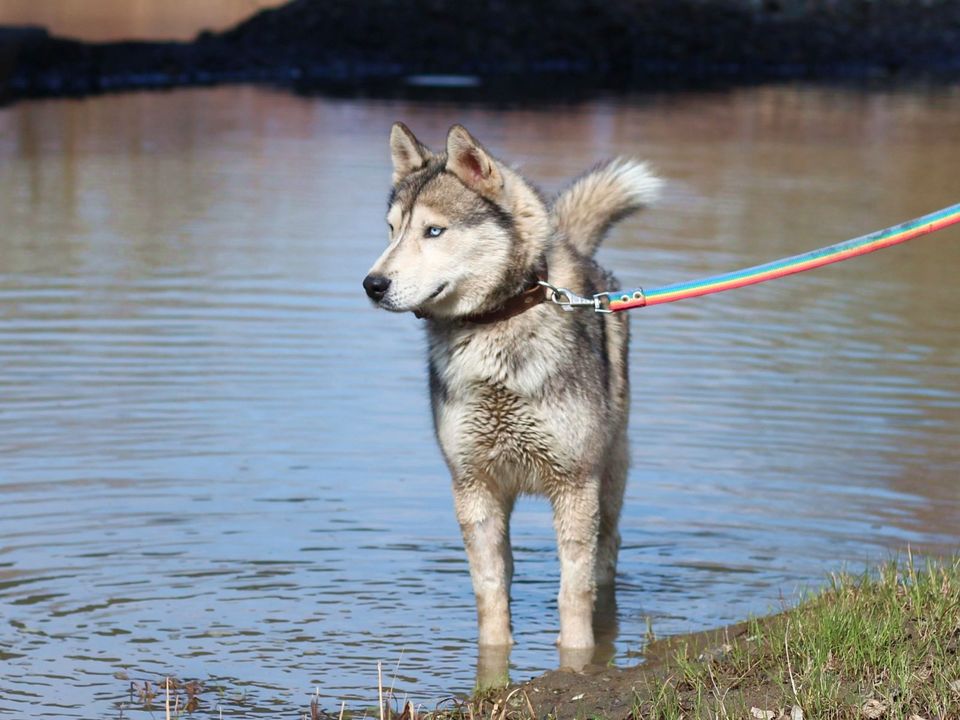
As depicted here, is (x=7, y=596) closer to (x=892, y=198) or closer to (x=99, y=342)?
(x=99, y=342)

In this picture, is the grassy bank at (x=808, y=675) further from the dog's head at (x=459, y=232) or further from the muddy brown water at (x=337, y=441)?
the dog's head at (x=459, y=232)

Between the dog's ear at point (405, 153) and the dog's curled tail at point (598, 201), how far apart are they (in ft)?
3.18

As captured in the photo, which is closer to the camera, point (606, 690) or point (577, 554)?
point (606, 690)

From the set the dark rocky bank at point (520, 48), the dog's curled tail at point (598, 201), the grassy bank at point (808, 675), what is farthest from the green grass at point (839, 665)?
the dark rocky bank at point (520, 48)

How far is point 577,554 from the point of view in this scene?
578 cm

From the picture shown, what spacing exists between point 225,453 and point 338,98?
20252 mm

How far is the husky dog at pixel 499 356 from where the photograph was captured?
5.39 metres

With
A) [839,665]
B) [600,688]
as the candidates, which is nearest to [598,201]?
[600,688]

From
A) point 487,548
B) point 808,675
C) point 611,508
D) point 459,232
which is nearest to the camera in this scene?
point 808,675

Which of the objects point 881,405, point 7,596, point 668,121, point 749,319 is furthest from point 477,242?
point 668,121

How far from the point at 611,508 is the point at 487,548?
3.00 ft

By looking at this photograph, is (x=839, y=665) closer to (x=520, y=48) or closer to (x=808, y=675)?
(x=808, y=675)

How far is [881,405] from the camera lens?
31.1 ft

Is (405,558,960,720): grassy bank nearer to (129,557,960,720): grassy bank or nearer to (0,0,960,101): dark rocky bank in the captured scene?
(129,557,960,720): grassy bank
